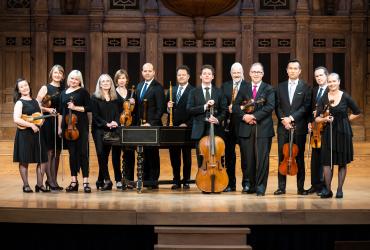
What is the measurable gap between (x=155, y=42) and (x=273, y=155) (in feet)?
9.86

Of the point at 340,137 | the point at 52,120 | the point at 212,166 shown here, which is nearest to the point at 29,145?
the point at 52,120

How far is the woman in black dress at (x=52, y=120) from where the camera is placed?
8.82 m

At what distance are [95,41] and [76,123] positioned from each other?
4.62 m

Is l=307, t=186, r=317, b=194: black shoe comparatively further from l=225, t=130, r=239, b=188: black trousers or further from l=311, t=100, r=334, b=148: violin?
l=225, t=130, r=239, b=188: black trousers

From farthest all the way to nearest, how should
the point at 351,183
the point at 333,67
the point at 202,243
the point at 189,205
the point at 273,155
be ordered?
the point at 333,67, the point at 273,155, the point at 351,183, the point at 189,205, the point at 202,243

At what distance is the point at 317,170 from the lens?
28.1 ft

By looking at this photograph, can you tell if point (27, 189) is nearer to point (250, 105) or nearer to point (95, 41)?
point (250, 105)

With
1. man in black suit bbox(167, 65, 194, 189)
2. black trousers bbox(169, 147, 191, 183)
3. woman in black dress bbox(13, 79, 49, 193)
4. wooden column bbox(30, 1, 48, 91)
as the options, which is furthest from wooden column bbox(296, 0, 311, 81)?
woman in black dress bbox(13, 79, 49, 193)

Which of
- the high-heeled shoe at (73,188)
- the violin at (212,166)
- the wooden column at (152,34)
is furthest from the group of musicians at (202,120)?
the wooden column at (152,34)

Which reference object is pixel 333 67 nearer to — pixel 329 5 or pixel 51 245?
pixel 329 5

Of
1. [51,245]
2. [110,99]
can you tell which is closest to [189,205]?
[51,245]

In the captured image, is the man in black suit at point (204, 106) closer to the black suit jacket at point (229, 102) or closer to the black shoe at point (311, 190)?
the black suit jacket at point (229, 102)

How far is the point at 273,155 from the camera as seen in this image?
11453mm

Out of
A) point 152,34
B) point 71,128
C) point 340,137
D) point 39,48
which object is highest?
point 152,34
